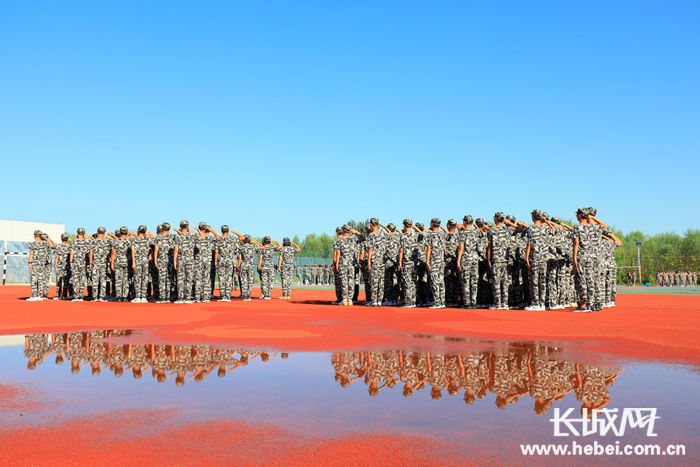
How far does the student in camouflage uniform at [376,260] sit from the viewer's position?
53.3 feet

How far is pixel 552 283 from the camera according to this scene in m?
14.2

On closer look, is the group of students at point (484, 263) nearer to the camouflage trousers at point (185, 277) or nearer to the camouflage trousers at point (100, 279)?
the camouflage trousers at point (185, 277)

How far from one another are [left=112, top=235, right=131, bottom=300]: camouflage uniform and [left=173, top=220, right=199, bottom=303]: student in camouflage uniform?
1.97 m

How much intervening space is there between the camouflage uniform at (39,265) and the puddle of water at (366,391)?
1276 cm

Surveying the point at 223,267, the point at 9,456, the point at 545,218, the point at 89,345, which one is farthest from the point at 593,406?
the point at 223,267

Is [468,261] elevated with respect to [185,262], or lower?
lower

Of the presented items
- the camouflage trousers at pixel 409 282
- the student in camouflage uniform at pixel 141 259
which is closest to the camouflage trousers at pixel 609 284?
the camouflage trousers at pixel 409 282

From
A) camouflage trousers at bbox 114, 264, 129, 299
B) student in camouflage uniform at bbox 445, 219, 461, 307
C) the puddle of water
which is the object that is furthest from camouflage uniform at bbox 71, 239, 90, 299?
the puddle of water

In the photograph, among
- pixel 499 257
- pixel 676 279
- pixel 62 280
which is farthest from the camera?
pixel 676 279

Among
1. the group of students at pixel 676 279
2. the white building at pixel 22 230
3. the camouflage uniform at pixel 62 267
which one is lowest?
the group of students at pixel 676 279

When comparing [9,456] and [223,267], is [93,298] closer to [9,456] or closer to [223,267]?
[223,267]

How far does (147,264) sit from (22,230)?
3414 centimetres

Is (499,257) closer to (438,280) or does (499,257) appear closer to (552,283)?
(552,283)

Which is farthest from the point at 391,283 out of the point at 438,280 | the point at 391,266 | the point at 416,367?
the point at 416,367
